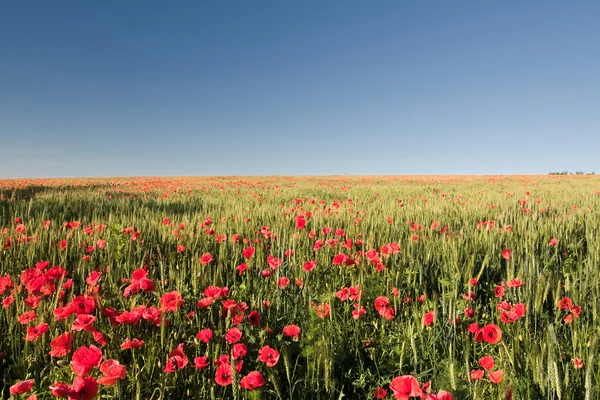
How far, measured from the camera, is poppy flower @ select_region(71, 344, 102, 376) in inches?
37.7

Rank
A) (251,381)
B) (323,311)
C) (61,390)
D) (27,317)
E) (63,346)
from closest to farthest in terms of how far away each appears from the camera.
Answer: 1. (61,390)
2. (251,381)
3. (63,346)
4. (27,317)
5. (323,311)

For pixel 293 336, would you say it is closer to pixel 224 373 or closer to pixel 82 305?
pixel 224 373

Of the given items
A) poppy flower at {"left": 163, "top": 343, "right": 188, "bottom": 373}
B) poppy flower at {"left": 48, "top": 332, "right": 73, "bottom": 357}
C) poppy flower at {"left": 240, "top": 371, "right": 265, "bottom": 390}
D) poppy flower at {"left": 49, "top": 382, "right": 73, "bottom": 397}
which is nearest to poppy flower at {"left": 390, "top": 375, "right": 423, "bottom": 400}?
poppy flower at {"left": 240, "top": 371, "right": 265, "bottom": 390}

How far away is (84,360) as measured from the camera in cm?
98

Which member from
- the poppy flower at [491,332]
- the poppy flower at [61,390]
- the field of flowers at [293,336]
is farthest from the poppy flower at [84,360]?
the poppy flower at [491,332]

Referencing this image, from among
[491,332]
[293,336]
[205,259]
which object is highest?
[205,259]

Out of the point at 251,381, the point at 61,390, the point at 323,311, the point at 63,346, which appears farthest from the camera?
the point at 323,311

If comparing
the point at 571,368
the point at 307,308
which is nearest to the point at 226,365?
Result: the point at 307,308

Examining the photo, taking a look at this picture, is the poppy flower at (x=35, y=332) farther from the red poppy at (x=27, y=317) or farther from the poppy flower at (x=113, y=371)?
the poppy flower at (x=113, y=371)

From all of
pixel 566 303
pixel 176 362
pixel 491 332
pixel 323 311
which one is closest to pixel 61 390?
pixel 176 362

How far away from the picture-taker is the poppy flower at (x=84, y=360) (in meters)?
0.96

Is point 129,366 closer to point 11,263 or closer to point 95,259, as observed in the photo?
point 95,259

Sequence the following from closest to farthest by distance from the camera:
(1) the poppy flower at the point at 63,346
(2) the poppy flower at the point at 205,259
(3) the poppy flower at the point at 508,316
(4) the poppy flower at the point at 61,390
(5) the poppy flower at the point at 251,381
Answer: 1. (4) the poppy flower at the point at 61,390
2. (5) the poppy flower at the point at 251,381
3. (1) the poppy flower at the point at 63,346
4. (3) the poppy flower at the point at 508,316
5. (2) the poppy flower at the point at 205,259

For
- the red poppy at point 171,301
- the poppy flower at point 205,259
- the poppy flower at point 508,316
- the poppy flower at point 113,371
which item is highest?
the poppy flower at point 205,259
